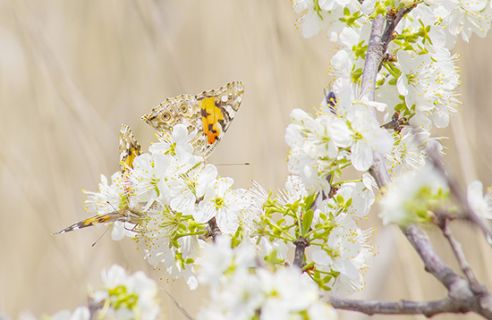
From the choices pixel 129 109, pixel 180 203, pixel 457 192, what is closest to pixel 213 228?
pixel 180 203

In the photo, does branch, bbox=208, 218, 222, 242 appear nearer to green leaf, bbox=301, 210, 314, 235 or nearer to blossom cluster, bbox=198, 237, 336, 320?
green leaf, bbox=301, 210, 314, 235

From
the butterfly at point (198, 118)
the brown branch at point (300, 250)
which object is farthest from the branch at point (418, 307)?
the butterfly at point (198, 118)

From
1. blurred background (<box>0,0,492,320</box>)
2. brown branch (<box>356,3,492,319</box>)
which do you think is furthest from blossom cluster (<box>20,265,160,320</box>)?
blurred background (<box>0,0,492,320</box>)

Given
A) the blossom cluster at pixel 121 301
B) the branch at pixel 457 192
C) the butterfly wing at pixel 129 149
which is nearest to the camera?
the branch at pixel 457 192

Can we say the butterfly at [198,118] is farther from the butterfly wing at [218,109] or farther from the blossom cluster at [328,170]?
the blossom cluster at [328,170]

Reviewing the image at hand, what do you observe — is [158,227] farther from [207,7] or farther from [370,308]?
[207,7]

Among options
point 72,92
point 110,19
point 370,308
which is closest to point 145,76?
point 110,19
